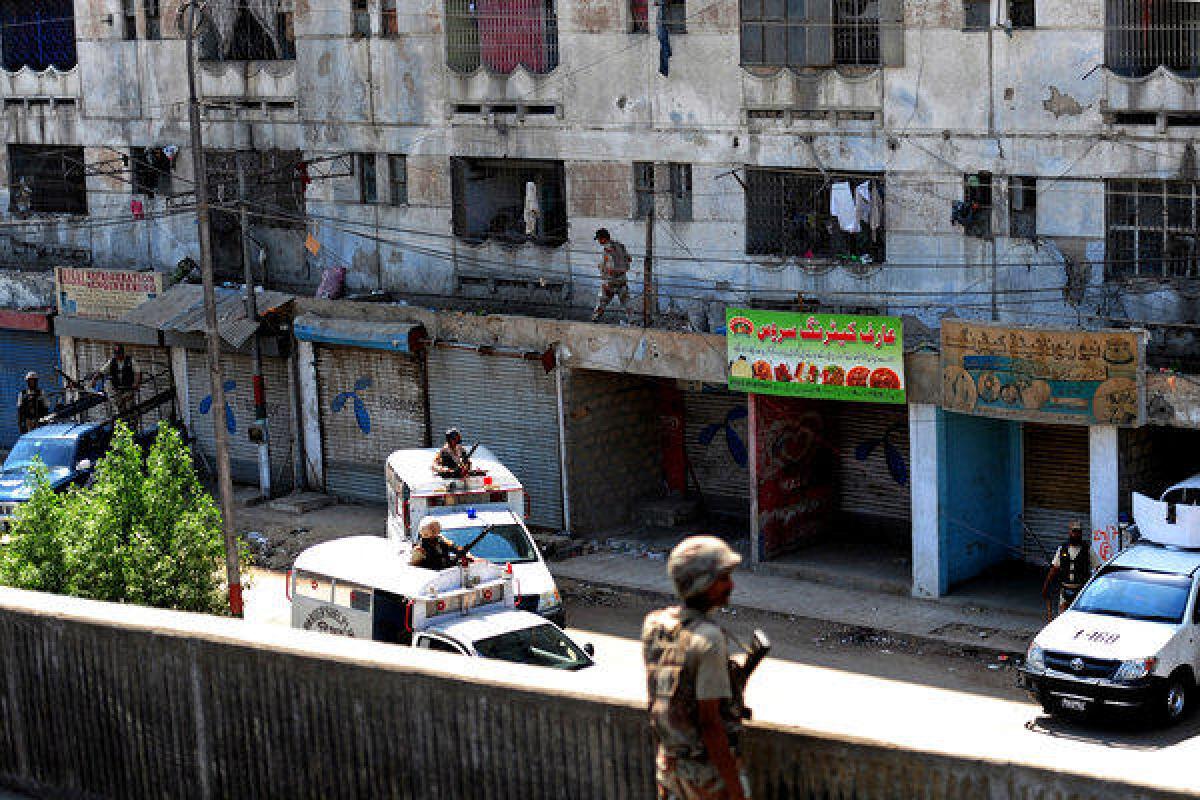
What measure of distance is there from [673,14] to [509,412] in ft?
22.2

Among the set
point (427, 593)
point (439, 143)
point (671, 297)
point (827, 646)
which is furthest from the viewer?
point (439, 143)

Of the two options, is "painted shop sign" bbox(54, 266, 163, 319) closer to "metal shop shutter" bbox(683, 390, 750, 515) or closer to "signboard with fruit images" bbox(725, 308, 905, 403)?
"metal shop shutter" bbox(683, 390, 750, 515)

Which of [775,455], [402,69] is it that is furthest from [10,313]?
[775,455]

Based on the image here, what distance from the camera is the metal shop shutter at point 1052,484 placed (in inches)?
981

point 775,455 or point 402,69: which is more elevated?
point 402,69

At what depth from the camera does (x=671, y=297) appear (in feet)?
95.1

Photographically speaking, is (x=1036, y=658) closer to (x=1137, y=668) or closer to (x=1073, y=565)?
(x=1137, y=668)

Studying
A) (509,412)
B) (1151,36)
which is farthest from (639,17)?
(1151,36)

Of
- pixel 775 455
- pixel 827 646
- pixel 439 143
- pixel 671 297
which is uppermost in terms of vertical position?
pixel 439 143

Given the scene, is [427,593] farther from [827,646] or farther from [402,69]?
[402,69]

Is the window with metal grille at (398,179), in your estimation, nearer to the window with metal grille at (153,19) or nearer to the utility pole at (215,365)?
the window with metal grille at (153,19)

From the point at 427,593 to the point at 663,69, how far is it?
11880 mm

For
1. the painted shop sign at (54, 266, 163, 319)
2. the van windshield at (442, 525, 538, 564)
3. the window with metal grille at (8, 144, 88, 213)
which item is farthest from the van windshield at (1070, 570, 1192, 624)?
the window with metal grille at (8, 144, 88, 213)

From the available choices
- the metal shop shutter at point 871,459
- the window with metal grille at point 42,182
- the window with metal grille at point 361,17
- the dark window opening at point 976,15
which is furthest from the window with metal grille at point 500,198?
the window with metal grille at point 42,182
